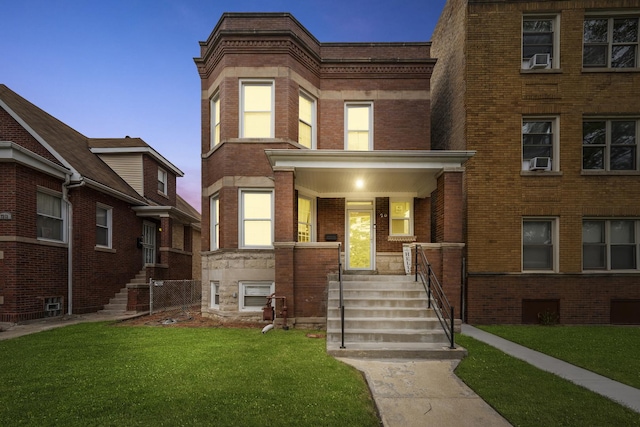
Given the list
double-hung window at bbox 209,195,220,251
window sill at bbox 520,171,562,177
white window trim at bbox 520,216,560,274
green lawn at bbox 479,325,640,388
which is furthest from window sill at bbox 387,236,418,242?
double-hung window at bbox 209,195,220,251

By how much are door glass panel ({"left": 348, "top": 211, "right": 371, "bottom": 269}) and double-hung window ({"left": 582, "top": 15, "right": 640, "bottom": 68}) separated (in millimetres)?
9093

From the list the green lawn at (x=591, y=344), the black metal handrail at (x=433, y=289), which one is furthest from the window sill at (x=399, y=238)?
the green lawn at (x=591, y=344)

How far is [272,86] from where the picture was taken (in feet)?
36.1

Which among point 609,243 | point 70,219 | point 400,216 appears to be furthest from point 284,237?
point 609,243

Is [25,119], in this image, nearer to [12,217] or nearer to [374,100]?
[12,217]

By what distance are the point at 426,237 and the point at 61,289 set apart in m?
12.5

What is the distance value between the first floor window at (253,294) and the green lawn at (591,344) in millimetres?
6624

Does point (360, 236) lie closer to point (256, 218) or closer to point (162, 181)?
point (256, 218)

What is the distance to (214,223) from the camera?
11742 mm

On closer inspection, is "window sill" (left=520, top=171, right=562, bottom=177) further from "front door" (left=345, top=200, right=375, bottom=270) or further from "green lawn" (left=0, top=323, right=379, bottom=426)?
"green lawn" (left=0, top=323, right=379, bottom=426)

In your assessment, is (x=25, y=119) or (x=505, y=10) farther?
(x=25, y=119)

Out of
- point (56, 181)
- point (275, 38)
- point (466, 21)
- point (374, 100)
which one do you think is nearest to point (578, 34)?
point (466, 21)

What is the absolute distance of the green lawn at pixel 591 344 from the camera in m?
5.84

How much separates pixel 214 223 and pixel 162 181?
29.6ft
